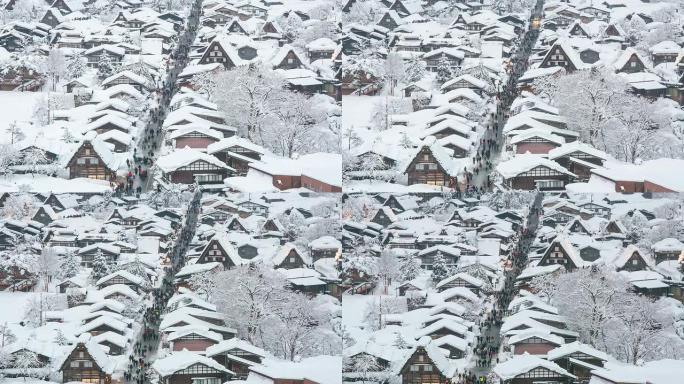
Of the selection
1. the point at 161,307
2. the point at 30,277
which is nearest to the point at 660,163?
the point at 161,307

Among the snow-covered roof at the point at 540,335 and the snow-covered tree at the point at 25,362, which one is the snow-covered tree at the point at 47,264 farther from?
the snow-covered roof at the point at 540,335

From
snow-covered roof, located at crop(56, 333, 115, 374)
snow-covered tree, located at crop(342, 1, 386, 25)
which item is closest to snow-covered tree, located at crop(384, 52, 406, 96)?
snow-covered tree, located at crop(342, 1, 386, 25)

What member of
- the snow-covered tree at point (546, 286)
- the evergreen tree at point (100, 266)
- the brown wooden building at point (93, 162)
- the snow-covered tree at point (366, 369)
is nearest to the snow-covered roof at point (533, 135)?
the snow-covered tree at point (546, 286)

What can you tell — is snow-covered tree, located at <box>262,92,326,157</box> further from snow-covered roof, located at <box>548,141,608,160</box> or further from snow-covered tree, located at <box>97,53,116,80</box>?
snow-covered roof, located at <box>548,141,608,160</box>

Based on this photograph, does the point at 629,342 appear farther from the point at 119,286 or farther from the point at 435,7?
the point at 119,286

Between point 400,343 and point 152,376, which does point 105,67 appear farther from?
point 400,343

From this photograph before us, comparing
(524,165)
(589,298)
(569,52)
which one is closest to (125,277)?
(524,165)
